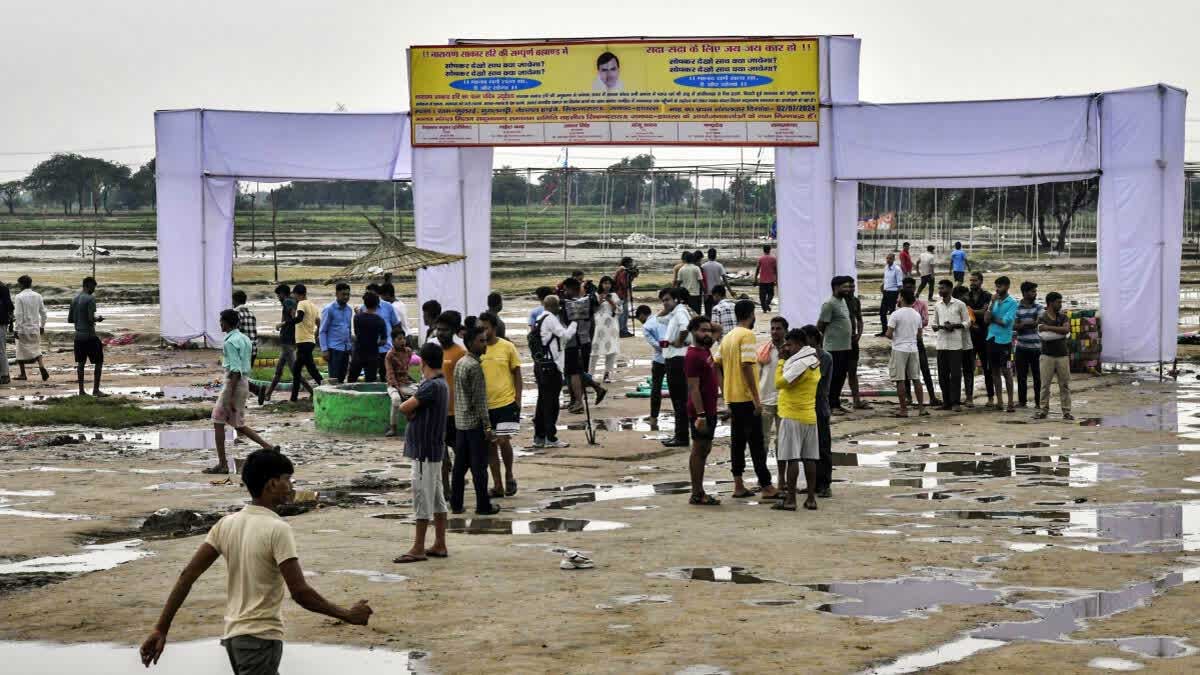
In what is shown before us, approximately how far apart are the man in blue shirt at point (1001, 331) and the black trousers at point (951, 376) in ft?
1.31

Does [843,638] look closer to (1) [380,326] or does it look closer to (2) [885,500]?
(2) [885,500]

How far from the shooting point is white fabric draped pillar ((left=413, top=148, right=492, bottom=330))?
23.9m

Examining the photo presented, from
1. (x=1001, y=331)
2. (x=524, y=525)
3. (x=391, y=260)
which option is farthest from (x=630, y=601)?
(x=391, y=260)

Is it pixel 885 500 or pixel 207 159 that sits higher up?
pixel 207 159

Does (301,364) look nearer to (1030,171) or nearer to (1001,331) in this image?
(1001,331)

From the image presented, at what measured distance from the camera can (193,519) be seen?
472 inches

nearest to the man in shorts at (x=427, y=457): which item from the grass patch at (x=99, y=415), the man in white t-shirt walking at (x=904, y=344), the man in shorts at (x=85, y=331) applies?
the grass patch at (x=99, y=415)

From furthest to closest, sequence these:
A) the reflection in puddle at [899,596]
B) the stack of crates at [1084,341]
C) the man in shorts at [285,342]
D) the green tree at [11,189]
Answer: the green tree at [11,189]
the stack of crates at [1084,341]
the man in shorts at [285,342]
the reflection in puddle at [899,596]

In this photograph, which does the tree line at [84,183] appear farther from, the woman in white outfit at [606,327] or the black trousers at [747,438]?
the black trousers at [747,438]

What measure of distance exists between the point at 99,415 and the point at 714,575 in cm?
1090

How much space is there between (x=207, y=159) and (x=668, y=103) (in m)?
8.19

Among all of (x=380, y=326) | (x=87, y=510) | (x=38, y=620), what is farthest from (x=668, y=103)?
(x=38, y=620)

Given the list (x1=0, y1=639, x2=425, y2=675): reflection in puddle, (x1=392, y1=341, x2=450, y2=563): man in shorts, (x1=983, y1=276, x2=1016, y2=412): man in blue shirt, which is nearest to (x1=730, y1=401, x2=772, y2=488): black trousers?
(x1=392, y1=341, x2=450, y2=563): man in shorts

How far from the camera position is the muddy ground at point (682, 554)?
8312 mm
